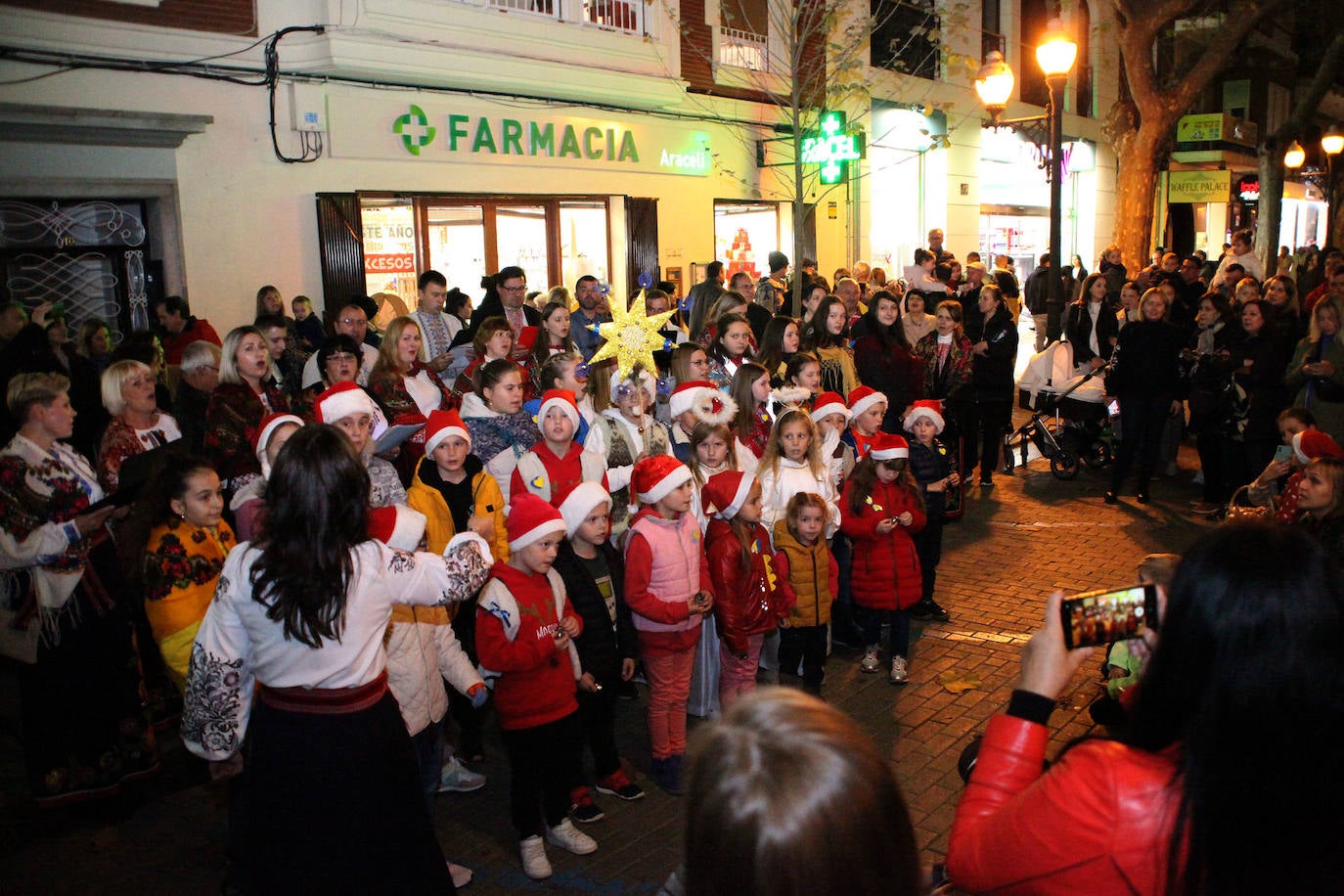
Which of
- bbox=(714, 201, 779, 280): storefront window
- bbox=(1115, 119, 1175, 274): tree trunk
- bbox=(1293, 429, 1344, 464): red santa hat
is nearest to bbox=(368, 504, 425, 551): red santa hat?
bbox=(1293, 429, 1344, 464): red santa hat

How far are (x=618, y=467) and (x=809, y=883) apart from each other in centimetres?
474

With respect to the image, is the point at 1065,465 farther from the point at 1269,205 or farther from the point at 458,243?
the point at 1269,205

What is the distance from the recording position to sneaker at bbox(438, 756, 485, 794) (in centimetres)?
509

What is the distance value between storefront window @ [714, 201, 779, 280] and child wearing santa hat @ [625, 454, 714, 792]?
46.9 ft

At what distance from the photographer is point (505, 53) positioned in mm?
13602

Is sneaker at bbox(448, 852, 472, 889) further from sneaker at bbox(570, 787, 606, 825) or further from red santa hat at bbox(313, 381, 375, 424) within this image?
red santa hat at bbox(313, 381, 375, 424)

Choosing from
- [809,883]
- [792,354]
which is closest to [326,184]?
[792,354]

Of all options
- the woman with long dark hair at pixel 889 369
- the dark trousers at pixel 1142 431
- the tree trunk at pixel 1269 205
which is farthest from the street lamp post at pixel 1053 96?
the tree trunk at pixel 1269 205

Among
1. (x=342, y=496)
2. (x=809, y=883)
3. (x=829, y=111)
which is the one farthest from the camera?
(x=829, y=111)

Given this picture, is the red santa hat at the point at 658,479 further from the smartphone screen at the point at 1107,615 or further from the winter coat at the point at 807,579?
the smartphone screen at the point at 1107,615

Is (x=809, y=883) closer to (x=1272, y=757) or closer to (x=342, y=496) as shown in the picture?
(x=1272, y=757)

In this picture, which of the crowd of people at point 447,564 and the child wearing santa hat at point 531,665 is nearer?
the crowd of people at point 447,564

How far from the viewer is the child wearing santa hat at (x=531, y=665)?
4273 mm

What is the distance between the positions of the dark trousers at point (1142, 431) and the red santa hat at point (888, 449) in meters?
4.71
